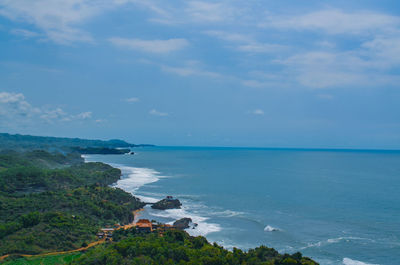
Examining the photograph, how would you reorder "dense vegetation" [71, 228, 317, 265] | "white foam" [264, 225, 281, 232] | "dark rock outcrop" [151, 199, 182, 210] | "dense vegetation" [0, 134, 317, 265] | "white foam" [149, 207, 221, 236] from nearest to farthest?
"dense vegetation" [71, 228, 317, 265] → "dense vegetation" [0, 134, 317, 265] → "white foam" [149, 207, 221, 236] → "white foam" [264, 225, 281, 232] → "dark rock outcrop" [151, 199, 182, 210]

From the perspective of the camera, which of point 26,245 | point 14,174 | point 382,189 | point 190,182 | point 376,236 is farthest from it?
point 190,182

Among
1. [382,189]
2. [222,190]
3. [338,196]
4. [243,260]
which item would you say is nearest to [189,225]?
[243,260]

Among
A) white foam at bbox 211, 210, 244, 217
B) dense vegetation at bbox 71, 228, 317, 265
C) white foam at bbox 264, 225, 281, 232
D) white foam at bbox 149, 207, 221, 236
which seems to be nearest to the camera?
dense vegetation at bbox 71, 228, 317, 265

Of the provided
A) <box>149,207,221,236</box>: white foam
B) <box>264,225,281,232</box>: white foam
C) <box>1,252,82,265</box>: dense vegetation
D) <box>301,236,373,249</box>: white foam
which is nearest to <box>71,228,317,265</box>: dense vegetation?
<box>1,252,82,265</box>: dense vegetation

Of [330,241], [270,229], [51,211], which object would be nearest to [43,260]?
[51,211]

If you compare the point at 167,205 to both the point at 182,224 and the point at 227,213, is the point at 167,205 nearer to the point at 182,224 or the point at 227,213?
the point at 227,213

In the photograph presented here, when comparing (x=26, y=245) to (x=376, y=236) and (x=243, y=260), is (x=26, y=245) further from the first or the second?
(x=376, y=236)

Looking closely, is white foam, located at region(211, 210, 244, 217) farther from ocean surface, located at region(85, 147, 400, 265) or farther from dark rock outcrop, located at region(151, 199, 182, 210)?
dark rock outcrop, located at region(151, 199, 182, 210)
